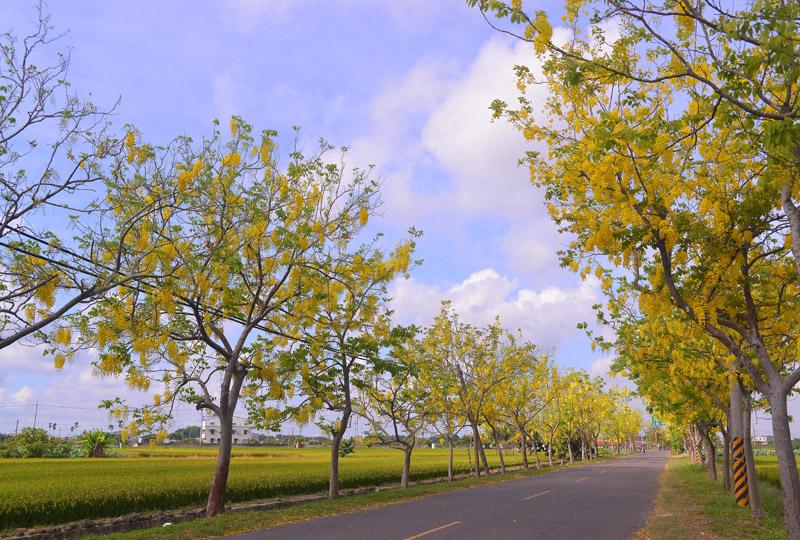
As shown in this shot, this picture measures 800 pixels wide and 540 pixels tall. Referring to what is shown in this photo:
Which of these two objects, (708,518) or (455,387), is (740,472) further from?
(455,387)

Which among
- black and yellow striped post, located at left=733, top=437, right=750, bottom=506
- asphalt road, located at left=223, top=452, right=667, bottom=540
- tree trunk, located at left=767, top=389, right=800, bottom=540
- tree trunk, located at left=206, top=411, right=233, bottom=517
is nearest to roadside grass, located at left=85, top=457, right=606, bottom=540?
tree trunk, located at left=206, top=411, right=233, bottom=517

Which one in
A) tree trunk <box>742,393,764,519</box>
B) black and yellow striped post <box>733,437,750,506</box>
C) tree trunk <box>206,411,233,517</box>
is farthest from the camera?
black and yellow striped post <box>733,437,750,506</box>

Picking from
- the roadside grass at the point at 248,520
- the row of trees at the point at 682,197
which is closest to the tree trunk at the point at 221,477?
the roadside grass at the point at 248,520

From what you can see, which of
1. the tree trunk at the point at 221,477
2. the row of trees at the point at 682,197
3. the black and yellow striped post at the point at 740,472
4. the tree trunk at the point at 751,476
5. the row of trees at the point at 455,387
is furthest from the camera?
the row of trees at the point at 455,387

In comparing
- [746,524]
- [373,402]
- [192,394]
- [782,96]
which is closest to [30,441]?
[373,402]

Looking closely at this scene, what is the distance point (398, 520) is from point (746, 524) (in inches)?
300

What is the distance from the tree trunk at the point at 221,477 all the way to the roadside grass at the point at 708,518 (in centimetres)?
993

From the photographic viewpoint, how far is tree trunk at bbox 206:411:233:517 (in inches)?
567

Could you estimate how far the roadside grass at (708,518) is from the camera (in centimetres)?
1118

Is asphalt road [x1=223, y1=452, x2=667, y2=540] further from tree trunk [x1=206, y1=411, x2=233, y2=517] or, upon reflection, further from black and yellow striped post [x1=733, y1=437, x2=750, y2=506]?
tree trunk [x1=206, y1=411, x2=233, y2=517]

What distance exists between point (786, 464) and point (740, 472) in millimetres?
7185

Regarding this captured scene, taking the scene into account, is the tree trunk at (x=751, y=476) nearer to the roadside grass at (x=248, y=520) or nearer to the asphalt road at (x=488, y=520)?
the asphalt road at (x=488, y=520)

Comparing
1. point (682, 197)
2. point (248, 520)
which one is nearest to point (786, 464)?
point (682, 197)

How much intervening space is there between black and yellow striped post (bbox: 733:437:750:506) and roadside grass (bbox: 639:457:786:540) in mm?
323
